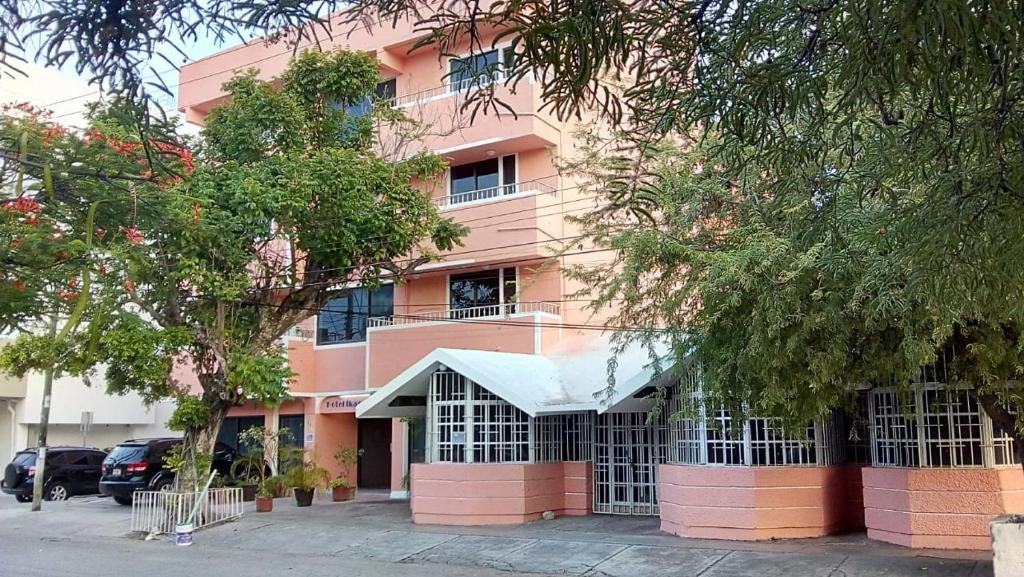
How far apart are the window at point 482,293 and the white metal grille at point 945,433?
10.2 m

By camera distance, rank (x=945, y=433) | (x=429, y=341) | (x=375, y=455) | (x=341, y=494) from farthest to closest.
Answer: (x=375, y=455) → (x=429, y=341) → (x=341, y=494) → (x=945, y=433)

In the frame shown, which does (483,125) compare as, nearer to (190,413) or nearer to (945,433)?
(190,413)

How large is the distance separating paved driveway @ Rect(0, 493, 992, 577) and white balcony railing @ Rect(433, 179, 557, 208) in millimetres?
7890

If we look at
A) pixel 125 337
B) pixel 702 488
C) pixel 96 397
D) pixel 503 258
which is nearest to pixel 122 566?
pixel 125 337

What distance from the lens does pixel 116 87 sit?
15.3 feet

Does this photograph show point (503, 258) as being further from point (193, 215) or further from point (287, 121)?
point (193, 215)

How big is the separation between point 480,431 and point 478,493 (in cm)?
115

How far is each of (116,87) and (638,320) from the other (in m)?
9.87

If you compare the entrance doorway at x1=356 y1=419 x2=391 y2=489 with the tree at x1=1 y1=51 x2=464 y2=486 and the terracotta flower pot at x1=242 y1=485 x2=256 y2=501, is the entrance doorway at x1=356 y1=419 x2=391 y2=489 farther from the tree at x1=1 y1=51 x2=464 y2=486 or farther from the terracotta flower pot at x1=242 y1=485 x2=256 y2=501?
the tree at x1=1 y1=51 x2=464 y2=486

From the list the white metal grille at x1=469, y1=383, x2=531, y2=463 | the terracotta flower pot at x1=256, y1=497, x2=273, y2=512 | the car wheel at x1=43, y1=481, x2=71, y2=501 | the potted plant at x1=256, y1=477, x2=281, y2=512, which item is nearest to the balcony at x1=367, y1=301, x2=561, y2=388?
the white metal grille at x1=469, y1=383, x2=531, y2=463

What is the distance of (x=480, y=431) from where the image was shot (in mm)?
16828

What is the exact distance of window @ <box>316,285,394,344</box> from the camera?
79.3ft

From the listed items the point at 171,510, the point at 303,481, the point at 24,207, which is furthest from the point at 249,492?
the point at 24,207

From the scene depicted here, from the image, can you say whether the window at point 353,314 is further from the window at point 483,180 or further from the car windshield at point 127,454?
the car windshield at point 127,454
